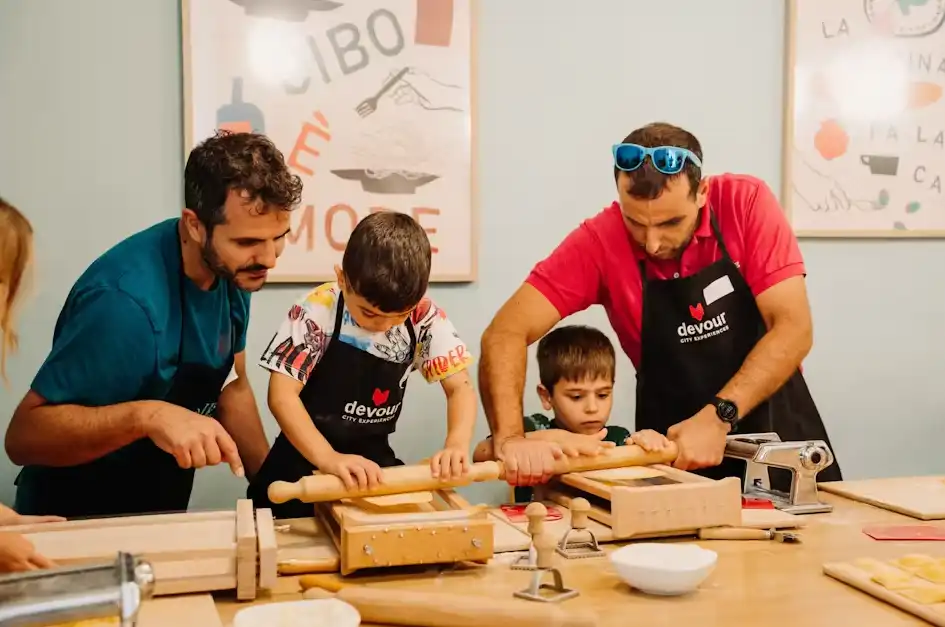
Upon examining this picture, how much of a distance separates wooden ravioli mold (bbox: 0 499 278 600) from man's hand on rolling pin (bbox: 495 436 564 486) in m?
0.49

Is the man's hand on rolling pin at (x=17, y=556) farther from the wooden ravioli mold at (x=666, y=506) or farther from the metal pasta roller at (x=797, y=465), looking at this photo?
the metal pasta roller at (x=797, y=465)

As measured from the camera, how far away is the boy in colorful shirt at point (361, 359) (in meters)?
1.52

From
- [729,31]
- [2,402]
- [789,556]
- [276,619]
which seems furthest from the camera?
[729,31]

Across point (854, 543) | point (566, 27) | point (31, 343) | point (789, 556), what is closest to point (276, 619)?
point (789, 556)

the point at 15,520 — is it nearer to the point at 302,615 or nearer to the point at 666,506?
the point at 302,615

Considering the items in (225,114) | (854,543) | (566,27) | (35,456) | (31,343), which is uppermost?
(566,27)

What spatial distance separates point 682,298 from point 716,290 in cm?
8

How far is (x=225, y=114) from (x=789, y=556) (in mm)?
1703

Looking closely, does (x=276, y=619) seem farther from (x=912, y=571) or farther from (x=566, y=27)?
(x=566, y=27)

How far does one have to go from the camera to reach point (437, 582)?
1212mm

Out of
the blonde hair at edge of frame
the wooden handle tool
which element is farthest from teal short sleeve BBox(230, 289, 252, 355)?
the wooden handle tool

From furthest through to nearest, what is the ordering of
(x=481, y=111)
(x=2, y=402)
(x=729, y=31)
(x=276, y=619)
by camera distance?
(x=729, y=31), (x=481, y=111), (x=2, y=402), (x=276, y=619)

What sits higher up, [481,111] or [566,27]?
[566,27]

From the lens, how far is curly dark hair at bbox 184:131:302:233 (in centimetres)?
154
